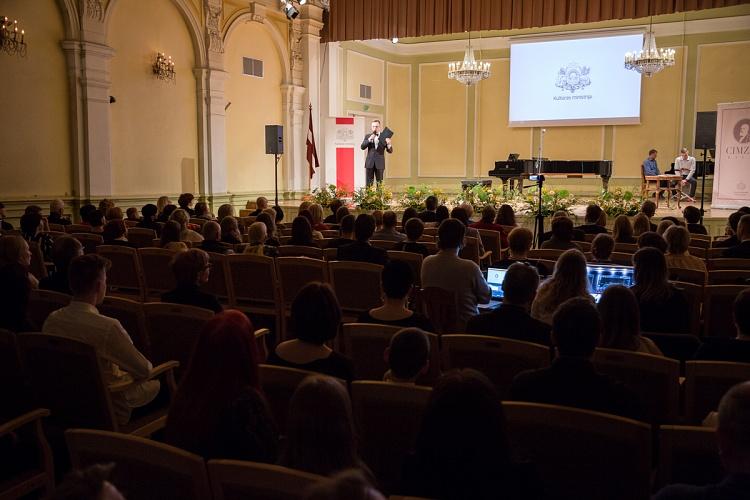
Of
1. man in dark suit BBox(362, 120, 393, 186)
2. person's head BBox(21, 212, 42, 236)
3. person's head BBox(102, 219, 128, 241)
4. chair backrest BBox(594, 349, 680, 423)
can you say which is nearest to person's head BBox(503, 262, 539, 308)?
chair backrest BBox(594, 349, 680, 423)

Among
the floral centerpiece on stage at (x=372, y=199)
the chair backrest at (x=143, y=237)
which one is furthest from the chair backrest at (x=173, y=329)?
the floral centerpiece on stage at (x=372, y=199)

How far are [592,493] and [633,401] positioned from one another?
0.41 metres

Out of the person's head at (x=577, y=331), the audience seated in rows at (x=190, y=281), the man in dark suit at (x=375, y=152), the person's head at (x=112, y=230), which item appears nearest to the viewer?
the person's head at (x=577, y=331)

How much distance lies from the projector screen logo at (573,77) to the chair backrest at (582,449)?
1576 centimetres

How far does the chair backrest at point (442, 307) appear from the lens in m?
3.96

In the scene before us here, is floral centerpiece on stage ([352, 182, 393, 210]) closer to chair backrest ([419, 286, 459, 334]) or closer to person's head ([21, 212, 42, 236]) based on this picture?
person's head ([21, 212, 42, 236])

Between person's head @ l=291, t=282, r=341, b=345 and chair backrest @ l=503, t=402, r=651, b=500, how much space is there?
890 mm

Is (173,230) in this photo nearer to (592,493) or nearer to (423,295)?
(423,295)

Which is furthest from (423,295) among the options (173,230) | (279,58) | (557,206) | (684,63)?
Answer: (684,63)

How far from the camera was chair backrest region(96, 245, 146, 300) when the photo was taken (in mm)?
5328

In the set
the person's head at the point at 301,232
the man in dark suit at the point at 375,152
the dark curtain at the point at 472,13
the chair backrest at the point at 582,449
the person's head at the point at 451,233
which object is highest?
the dark curtain at the point at 472,13

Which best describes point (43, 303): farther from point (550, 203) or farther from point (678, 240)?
point (550, 203)

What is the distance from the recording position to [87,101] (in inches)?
379

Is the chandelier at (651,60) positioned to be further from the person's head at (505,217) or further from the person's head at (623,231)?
the person's head at (623,231)
